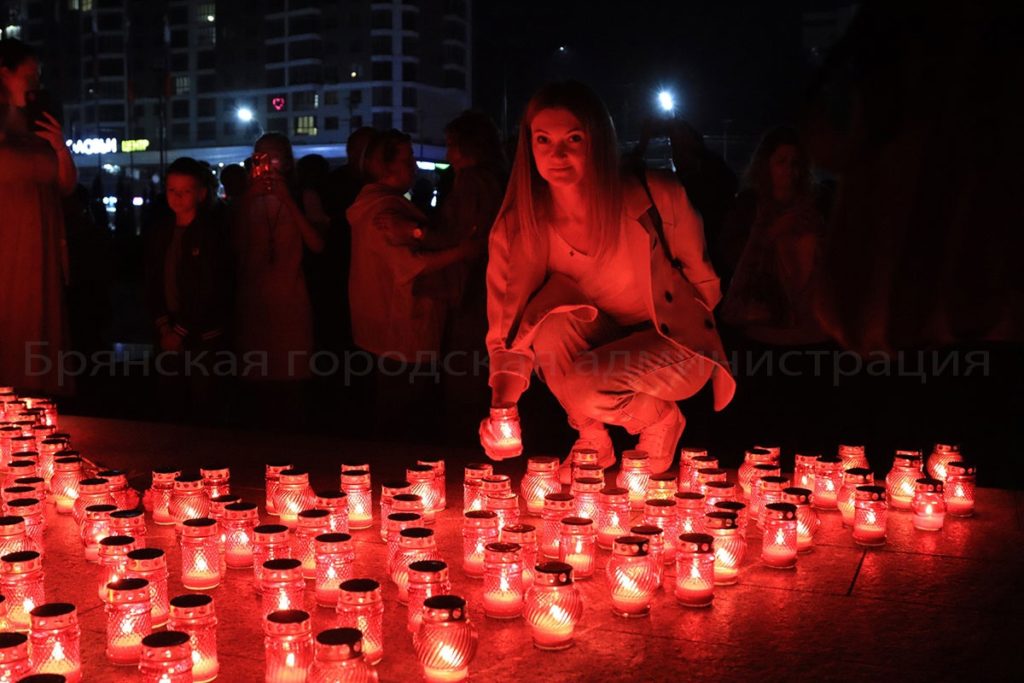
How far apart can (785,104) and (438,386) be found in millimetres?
7105

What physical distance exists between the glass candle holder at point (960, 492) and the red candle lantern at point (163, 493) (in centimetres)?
299

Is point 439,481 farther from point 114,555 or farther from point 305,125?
point 305,125

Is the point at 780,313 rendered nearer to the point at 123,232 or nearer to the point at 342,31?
the point at 123,232

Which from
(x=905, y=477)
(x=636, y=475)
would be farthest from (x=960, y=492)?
(x=636, y=475)

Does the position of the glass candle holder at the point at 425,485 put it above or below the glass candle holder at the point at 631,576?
above

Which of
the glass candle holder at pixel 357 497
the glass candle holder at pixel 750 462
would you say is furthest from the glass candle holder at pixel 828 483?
the glass candle holder at pixel 357 497

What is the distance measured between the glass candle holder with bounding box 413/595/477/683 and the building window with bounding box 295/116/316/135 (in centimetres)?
7395

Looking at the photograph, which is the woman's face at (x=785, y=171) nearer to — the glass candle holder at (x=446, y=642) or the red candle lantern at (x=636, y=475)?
the red candle lantern at (x=636, y=475)

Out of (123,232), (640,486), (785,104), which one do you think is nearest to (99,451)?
(640,486)

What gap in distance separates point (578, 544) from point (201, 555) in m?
1.18

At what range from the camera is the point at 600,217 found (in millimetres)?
4945

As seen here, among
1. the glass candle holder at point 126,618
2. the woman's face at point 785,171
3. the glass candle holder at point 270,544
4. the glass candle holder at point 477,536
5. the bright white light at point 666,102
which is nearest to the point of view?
the glass candle holder at point 126,618

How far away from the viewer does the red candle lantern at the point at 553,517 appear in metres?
3.93

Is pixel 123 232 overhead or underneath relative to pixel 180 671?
overhead
